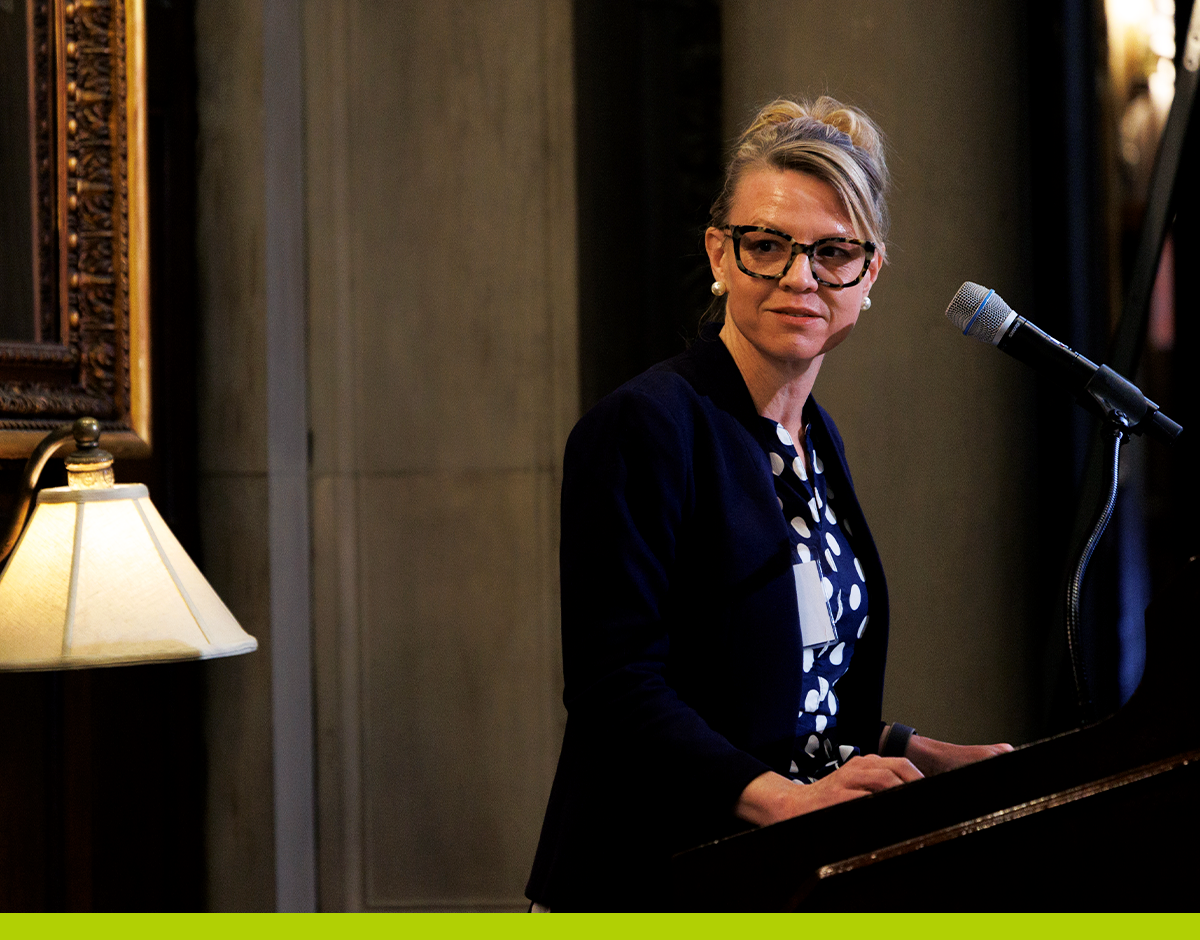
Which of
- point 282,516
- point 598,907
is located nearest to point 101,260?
point 282,516

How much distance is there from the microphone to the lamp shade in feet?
3.38

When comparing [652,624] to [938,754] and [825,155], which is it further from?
[825,155]

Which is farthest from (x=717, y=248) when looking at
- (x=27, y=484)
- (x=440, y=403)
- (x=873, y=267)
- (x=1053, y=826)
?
(x=440, y=403)

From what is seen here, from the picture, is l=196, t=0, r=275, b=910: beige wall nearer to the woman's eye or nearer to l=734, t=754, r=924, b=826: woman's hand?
the woman's eye

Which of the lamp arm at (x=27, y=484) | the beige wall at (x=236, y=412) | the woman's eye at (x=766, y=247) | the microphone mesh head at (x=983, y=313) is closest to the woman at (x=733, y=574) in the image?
the woman's eye at (x=766, y=247)

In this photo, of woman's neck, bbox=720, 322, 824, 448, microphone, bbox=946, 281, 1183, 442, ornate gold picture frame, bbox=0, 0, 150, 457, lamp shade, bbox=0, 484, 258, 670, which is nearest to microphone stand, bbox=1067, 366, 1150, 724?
microphone, bbox=946, 281, 1183, 442

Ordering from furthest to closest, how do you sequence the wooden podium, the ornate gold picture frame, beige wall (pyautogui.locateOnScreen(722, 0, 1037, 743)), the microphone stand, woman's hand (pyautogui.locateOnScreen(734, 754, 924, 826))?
beige wall (pyautogui.locateOnScreen(722, 0, 1037, 743))
the ornate gold picture frame
the microphone stand
woman's hand (pyautogui.locateOnScreen(734, 754, 924, 826))
the wooden podium

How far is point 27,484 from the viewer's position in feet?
5.46

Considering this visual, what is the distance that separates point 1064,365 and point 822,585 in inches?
Answer: 14.9

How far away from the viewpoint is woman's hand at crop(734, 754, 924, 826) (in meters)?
1.03

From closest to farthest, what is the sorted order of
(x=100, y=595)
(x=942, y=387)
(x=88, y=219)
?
(x=100, y=595) → (x=88, y=219) → (x=942, y=387)

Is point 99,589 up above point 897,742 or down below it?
above

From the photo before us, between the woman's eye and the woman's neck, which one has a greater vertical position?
the woman's eye

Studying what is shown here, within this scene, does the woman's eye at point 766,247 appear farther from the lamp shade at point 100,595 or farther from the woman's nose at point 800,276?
the lamp shade at point 100,595
